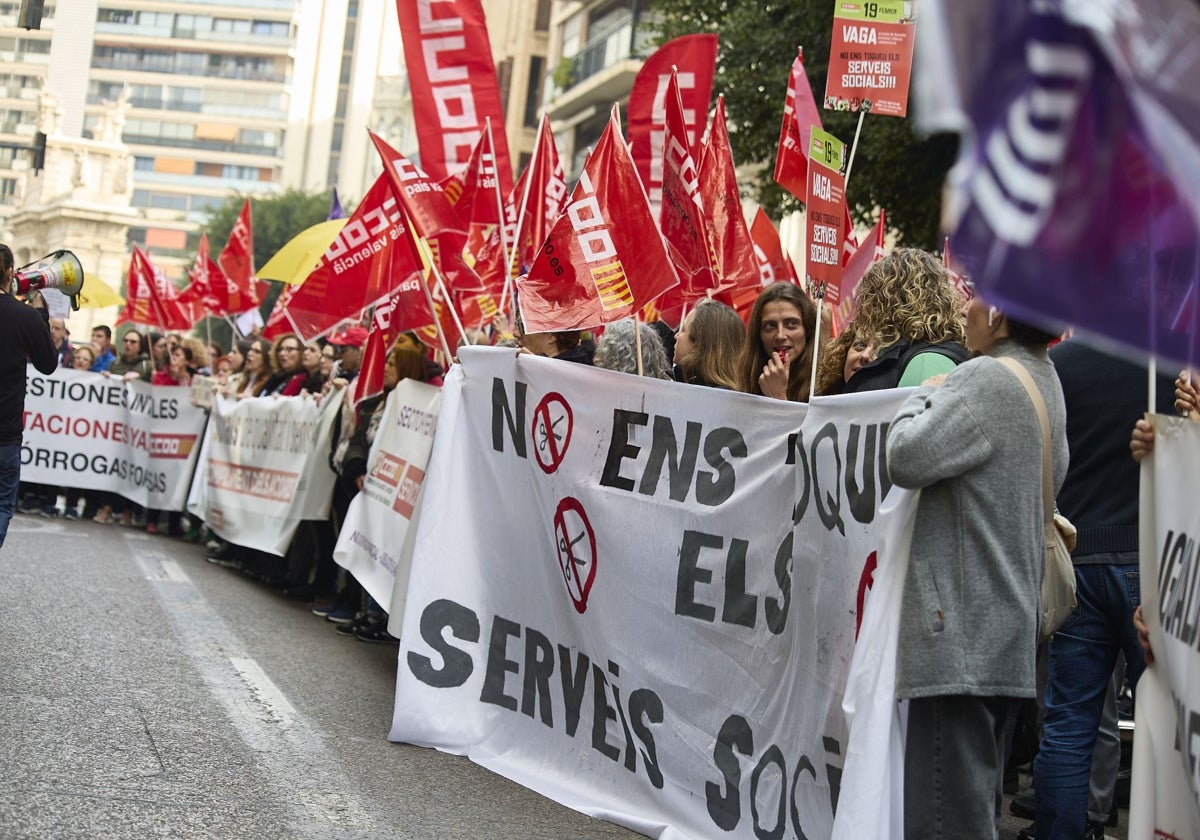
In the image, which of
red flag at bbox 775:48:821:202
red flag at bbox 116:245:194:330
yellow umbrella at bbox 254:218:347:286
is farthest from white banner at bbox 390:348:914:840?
red flag at bbox 116:245:194:330

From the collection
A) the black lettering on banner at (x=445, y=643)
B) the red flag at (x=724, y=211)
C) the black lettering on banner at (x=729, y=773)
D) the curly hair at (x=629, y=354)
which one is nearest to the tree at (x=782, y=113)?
the red flag at (x=724, y=211)

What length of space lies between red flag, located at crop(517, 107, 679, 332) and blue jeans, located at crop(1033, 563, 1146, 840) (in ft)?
7.48

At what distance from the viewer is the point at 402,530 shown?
28.5ft

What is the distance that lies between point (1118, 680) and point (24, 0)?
10748 millimetres

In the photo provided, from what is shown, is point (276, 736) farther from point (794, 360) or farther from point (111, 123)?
point (111, 123)

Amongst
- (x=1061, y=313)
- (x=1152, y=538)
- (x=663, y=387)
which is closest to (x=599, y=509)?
(x=663, y=387)

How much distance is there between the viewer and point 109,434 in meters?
16.2

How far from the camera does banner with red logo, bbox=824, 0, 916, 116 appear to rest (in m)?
6.71

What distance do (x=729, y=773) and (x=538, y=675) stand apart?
4.56 ft

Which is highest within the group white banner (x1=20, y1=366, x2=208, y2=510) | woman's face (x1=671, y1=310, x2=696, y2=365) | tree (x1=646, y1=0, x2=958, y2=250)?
tree (x1=646, y1=0, x2=958, y2=250)

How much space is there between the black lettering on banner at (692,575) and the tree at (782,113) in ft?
41.1

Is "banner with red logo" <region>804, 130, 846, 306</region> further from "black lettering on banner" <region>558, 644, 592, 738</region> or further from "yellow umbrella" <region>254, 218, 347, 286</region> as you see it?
"yellow umbrella" <region>254, 218, 347, 286</region>

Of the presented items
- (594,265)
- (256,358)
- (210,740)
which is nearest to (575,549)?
(594,265)

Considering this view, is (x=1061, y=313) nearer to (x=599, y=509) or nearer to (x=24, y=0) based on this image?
(x=599, y=509)
